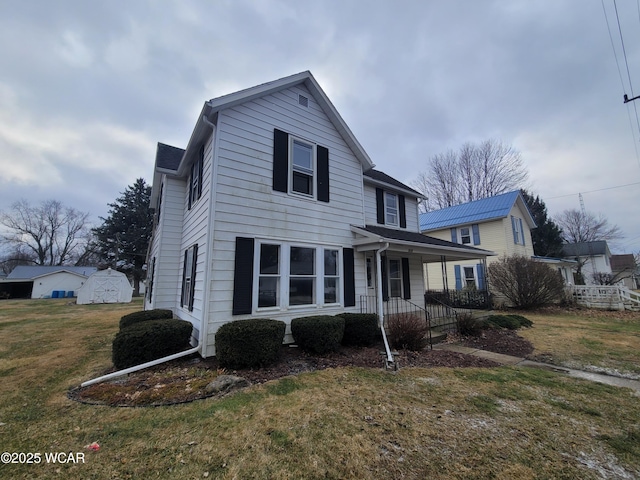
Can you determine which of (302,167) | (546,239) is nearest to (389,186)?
(302,167)

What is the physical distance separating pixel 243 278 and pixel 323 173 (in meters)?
3.99

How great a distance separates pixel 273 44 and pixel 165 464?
1205cm

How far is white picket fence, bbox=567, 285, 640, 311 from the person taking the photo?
47.2ft

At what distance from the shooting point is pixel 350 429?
3297 mm

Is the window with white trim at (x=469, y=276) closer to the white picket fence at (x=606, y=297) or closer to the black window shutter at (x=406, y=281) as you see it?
the white picket fence at (x=606, y=297)

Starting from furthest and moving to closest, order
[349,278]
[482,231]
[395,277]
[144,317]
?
[482,231]
[395,277]
[349,278]
[144,317]

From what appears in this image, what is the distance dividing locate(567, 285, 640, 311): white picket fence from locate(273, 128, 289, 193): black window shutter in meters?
18.7

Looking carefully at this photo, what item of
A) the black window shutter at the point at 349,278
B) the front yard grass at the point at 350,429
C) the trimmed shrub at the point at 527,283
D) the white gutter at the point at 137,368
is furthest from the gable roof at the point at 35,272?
the trimmed shrub at the point at 527,283

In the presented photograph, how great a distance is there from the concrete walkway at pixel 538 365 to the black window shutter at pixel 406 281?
281 cm

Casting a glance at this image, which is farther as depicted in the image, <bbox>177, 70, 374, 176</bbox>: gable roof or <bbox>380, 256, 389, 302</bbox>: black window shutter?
<bbox>380, 256, 389, 302</bbox>: black window shutter

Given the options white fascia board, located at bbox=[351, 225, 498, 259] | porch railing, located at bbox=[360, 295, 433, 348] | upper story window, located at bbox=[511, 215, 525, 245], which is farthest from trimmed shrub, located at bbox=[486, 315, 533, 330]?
upper story window, located at bbox=[511, 215, 525, 245]

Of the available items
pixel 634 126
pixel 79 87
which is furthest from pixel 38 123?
pixel 634 126

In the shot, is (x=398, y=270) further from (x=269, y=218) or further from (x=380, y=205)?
(x=269, y=218)

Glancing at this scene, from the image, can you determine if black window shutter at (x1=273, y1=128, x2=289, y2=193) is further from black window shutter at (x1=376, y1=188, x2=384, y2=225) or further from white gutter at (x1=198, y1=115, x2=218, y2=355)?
black window shutter at (x1=376, y1=188, x2=384, y2=225)
